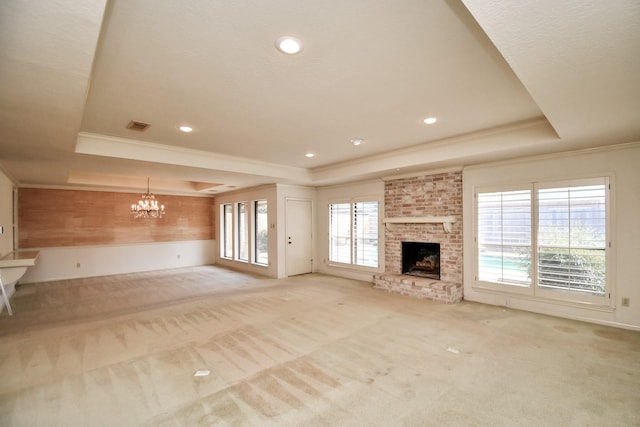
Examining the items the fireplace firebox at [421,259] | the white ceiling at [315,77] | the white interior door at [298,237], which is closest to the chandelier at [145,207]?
the white ceiling at [315,77]

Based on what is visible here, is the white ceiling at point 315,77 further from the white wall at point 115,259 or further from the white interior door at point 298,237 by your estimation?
the white wall at point 115,259

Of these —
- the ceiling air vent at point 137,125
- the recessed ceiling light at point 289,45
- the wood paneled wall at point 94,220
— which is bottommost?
the wood paneled wall at point 94,220

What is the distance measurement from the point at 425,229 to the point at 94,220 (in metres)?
8.42

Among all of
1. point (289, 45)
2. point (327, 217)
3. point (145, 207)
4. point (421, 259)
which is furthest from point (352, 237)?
point (289, 45)

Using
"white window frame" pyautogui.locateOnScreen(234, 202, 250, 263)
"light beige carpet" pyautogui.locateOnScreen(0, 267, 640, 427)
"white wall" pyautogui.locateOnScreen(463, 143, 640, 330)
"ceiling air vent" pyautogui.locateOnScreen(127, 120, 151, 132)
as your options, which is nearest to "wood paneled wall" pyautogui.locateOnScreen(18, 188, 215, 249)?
"white window frame" pyautogui.locateOnScreen(234, 202, 250, 263)

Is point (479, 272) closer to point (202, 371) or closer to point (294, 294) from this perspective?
point (294, 294)

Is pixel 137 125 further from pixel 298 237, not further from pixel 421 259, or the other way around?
pixel 421 259

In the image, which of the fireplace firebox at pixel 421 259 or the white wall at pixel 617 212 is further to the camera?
the fireplace firebox at pixel 421 259

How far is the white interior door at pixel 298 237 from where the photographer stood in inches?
301

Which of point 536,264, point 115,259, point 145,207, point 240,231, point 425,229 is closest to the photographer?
point 536,264

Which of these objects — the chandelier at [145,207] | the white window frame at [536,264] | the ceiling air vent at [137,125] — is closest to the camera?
the ceiling air vent at [137,125]

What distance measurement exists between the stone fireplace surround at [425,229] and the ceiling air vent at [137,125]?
4.64 metres

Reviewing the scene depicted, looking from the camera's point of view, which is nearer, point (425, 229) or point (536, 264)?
point (536, 264)

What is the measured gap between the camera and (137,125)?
3.73m
